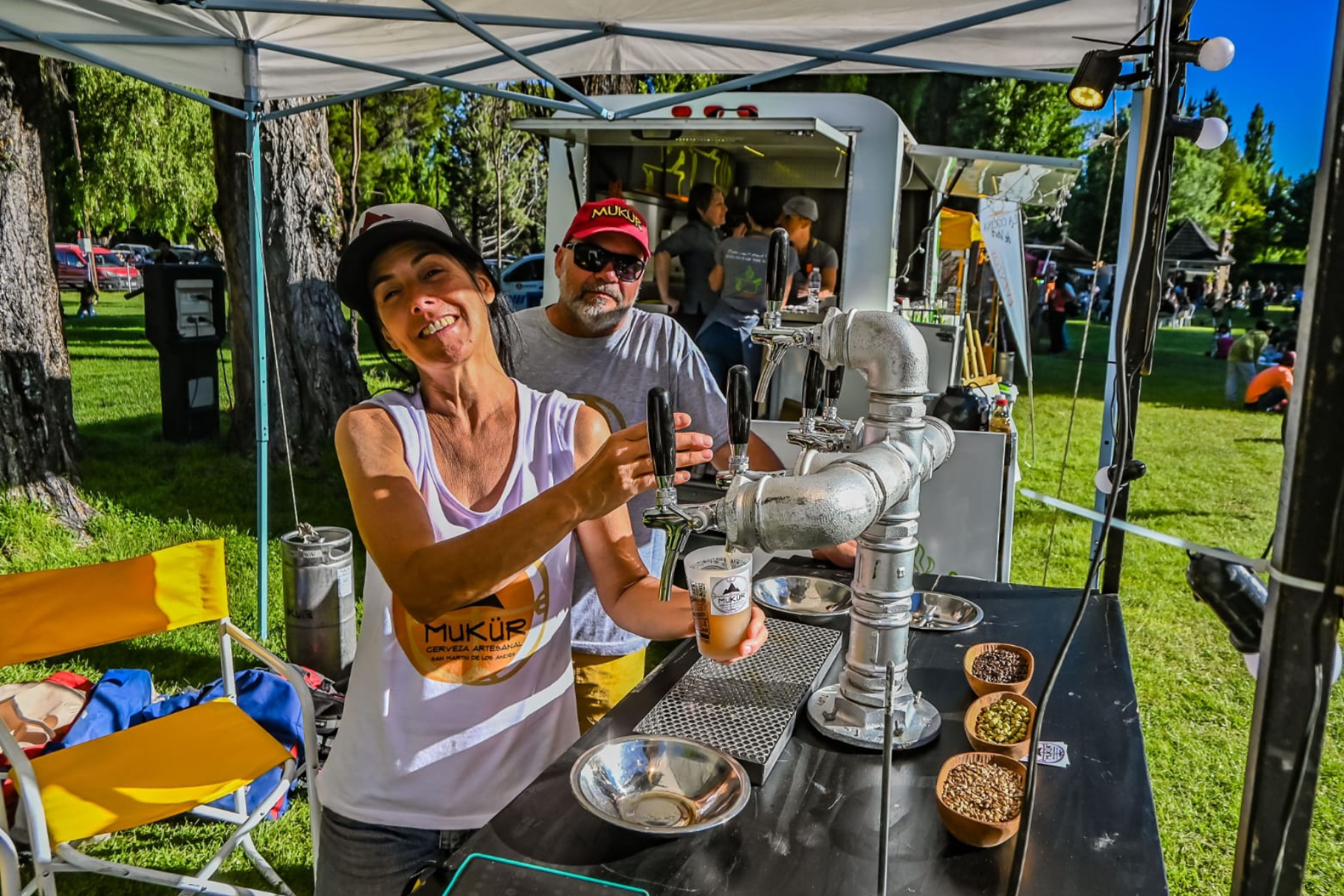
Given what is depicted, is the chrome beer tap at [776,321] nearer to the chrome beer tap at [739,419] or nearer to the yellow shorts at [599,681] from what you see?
the chrome beer tap at [739,419]

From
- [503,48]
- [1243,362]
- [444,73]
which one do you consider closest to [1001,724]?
[503,48]

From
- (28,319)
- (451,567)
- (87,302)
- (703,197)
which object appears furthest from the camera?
(87,302)

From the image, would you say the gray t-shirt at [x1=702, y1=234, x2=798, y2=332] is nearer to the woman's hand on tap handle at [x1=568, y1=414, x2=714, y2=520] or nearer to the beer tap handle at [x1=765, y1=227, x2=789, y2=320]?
the beer tap handle at [x1=765, y1=227, x2=789, y2=320]

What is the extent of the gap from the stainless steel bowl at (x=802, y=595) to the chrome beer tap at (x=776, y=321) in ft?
2.41

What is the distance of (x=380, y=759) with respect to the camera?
174 cm

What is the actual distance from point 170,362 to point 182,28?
544cm

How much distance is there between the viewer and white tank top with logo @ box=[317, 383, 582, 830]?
68.3 inches

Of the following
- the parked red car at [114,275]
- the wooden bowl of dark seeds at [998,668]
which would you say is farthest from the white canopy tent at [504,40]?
the parked red car at [114,275]

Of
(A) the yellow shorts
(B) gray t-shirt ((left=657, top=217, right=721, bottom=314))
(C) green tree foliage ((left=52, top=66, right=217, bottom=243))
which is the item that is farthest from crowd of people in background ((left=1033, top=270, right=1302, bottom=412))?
(C) green tree foliage ((left=52, top=66, right=217, bottom=243))

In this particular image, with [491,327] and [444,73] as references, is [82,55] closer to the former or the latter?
[444,73]

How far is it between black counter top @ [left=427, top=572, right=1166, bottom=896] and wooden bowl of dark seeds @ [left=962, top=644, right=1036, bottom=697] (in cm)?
6

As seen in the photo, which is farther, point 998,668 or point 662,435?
point 998,668

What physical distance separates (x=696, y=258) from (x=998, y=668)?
5695 mm

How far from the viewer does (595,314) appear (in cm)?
298
